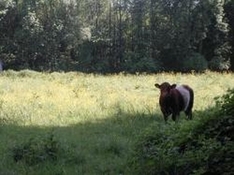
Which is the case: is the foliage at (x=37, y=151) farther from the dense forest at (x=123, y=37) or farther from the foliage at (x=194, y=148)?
the dense forest at (x=123, y=37)

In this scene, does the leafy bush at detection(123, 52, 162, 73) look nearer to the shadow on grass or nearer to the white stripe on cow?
the white stripe on cow

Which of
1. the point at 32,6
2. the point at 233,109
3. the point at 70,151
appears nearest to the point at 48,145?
the point at 70,151

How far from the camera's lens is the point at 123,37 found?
210ft

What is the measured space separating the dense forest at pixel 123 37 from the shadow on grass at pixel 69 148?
43276 mm

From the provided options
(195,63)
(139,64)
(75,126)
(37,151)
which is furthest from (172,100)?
(139,64)

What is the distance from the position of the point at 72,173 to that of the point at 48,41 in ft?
178

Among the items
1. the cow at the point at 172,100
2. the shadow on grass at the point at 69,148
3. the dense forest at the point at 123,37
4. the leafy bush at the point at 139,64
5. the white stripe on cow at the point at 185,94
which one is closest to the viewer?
the shadow on grass at the point at 69,148

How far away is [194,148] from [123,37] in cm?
5748

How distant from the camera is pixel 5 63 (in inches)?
2387

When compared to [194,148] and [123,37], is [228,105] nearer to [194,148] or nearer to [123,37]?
[194,148]

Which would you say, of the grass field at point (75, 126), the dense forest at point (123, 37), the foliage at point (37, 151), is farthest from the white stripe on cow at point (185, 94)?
the dense forest at point (123, 37)

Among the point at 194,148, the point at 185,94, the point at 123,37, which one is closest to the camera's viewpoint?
the point at 194,148

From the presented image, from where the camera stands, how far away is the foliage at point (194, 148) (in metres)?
6.61

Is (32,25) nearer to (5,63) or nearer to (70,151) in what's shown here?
(5,63)
